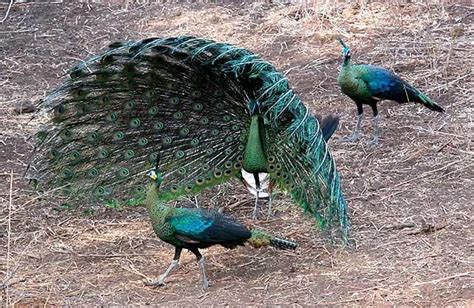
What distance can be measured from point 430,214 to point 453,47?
3443mm

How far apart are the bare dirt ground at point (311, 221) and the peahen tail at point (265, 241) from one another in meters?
0.20

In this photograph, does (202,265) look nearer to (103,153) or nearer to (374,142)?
(103,153)

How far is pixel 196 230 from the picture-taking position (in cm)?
543

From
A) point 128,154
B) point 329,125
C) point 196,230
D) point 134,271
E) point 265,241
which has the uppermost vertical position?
point 196,230

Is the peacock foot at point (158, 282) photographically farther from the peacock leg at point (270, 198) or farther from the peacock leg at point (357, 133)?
the peacock leg at point (357, 133)

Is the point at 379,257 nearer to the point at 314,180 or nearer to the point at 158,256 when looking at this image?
the point at 314,180

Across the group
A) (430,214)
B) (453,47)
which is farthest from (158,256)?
(453,47)

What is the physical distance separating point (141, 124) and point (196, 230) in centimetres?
142

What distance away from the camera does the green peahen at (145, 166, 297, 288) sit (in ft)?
17.9

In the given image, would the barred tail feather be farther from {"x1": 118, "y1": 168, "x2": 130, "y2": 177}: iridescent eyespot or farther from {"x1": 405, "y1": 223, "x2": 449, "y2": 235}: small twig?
{"x1": 118, "y1": 168, "x2": 130, "y2": 177}: iridescent eyespot

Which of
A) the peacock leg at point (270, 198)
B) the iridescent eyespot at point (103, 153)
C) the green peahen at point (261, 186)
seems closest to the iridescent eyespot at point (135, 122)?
the iridescent eyespot at point (103, 153)

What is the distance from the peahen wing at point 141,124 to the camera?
643 centimetres

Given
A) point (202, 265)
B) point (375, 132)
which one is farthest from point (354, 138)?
point (202, 265)

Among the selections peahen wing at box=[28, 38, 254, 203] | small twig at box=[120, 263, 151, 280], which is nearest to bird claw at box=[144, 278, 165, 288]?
small twig at box=[120, 263, 151, 280]
